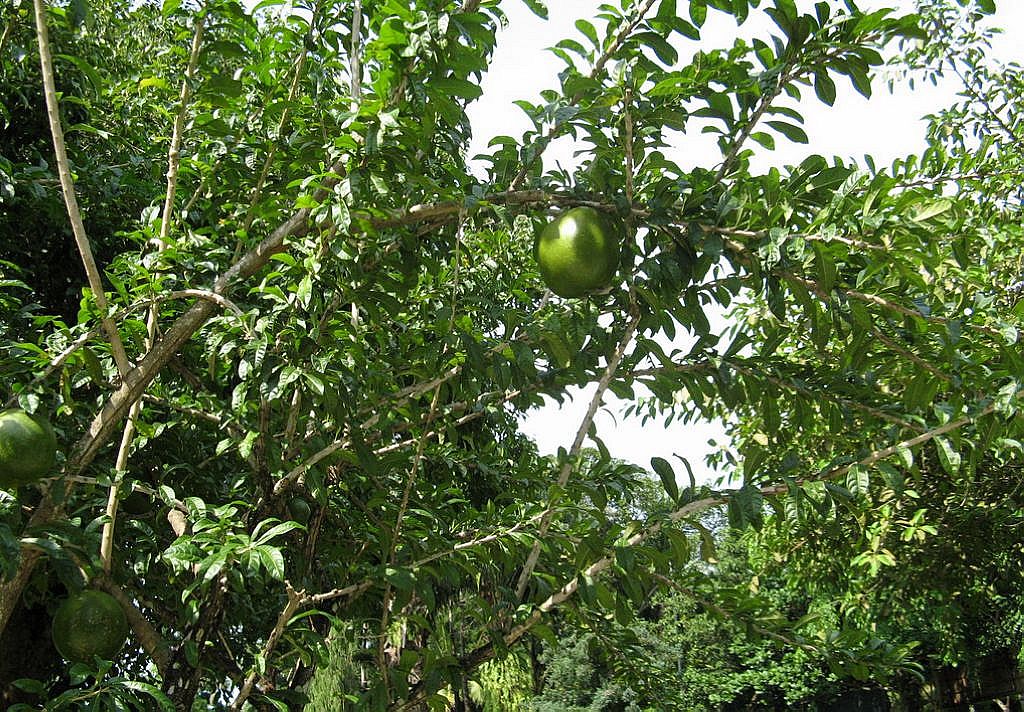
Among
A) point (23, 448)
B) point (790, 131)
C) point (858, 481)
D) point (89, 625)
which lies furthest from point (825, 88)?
point (89, 625)

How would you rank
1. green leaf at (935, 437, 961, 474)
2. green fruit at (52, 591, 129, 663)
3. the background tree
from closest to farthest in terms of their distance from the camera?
1. the background tree
2. green leaf at (935, 437, 961, 474)
3. green fruit at (52, 591, 129, 663)

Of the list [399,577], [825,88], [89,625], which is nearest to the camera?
[825,88]

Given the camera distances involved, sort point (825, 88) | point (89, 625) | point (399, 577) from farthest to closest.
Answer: point (89, 625) → point (399, 577) → point (825, 88)

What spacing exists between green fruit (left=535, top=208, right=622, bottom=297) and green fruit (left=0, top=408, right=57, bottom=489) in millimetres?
948

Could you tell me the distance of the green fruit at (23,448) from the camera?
1.60 metres

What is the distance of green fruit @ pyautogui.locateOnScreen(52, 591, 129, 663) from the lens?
6.08ft

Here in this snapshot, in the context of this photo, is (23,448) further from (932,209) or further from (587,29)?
(932,209)

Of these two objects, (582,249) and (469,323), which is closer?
(582,249)

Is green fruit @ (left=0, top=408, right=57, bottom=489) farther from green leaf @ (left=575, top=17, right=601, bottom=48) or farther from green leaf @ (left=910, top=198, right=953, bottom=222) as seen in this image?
green leaf @ (left=910, top=198, right=953, bottom=222)

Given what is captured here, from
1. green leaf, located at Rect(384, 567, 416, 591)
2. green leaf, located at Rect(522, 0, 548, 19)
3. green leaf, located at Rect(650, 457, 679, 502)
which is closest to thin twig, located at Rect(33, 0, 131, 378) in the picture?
green leaf, located at Rect(384, 567, 416, 591)

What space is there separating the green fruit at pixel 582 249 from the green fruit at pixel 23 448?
37.3 inches

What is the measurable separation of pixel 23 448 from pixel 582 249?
1.03 meters

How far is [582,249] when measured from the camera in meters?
1.56

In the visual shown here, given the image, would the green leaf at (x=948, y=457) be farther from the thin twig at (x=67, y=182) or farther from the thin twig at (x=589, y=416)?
the thin twig at (x=67, y=182)
